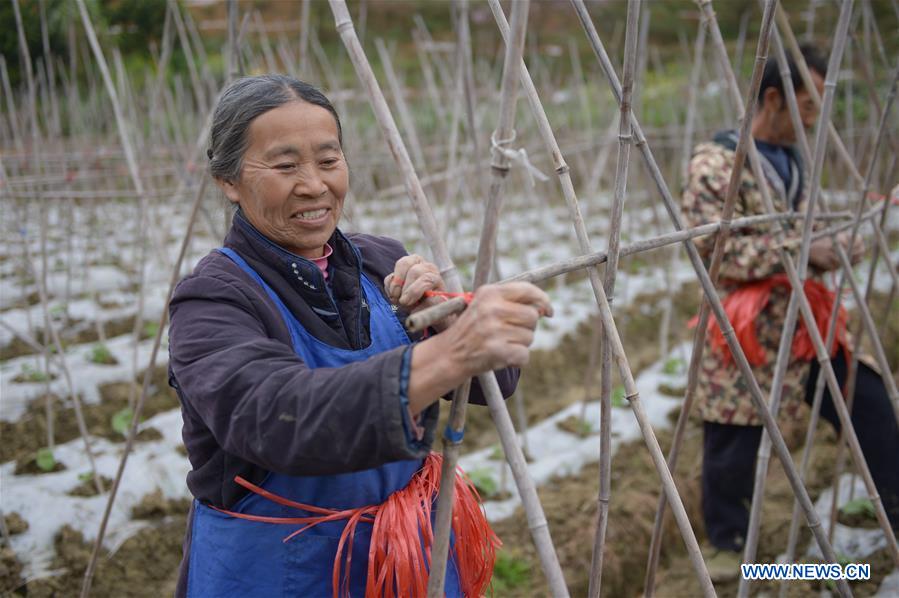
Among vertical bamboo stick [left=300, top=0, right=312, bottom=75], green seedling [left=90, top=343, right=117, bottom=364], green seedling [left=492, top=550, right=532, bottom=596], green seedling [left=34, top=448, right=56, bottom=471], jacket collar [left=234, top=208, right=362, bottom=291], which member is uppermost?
vertical bamboo stick [left=300, top=0, right=312, bottom=75]

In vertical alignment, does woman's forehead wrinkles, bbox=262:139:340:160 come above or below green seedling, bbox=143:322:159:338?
above

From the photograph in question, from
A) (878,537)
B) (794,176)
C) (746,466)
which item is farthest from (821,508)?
(794,176)

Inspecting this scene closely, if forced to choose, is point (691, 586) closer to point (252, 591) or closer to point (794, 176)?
point (794, 176)

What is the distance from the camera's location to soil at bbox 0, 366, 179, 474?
3.41m

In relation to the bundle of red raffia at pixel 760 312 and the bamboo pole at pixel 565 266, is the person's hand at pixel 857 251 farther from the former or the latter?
the bamboo pole at pixel 565 266

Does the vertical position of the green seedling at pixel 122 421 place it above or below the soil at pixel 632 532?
above

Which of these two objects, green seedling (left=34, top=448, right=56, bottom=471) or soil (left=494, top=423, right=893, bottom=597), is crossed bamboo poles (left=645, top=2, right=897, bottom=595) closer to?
soil (left=494, top=423, right=893, bottom=597)

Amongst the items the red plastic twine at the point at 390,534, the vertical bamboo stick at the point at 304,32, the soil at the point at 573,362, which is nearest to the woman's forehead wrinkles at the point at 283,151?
the red plastic twine at the point at 390,534

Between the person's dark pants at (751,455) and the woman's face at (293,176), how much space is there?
1.88m

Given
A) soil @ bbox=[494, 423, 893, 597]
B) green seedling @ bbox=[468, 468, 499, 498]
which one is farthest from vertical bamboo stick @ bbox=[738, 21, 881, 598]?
green seedling @ bbox=[468, 468, 499, 498]

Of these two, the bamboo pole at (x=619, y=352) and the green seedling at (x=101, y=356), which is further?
the green seedling at (x=101, y=356)

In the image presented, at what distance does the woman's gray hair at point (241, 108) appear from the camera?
1073mm

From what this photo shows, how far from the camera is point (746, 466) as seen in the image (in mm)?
2523

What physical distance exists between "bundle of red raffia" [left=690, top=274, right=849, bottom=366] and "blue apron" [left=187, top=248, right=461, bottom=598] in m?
1.63
